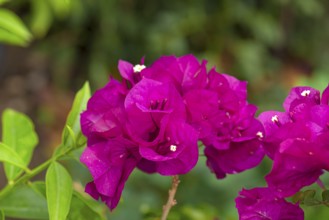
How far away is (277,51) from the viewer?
3604 mm

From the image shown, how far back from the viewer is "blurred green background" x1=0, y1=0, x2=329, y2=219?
308 centimetres

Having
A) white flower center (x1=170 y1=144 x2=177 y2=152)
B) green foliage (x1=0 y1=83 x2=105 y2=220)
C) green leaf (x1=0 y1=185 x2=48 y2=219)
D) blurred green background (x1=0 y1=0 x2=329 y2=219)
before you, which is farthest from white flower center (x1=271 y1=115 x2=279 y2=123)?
blurred green background (x1=0 y1=0 x2=329 y2=219)

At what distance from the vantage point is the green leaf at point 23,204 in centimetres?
78

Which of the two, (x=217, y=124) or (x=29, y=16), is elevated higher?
(x=217, y=124)

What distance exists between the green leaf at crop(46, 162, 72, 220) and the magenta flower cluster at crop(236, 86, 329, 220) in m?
0.18

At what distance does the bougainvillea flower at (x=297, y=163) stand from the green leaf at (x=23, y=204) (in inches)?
13.3

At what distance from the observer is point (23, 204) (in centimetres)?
79

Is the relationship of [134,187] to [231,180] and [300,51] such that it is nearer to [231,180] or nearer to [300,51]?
[231,180]

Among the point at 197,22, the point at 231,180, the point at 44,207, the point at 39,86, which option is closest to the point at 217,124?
the point at 44,207

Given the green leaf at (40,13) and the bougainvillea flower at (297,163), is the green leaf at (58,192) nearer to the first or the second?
the bougainvillea flower at (297,163)

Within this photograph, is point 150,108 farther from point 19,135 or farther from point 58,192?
point 19,135

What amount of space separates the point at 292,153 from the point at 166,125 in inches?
A: 5.5

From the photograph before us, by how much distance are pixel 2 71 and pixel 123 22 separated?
2.80 ft

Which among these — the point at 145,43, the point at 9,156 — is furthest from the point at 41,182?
the point at 145,43
